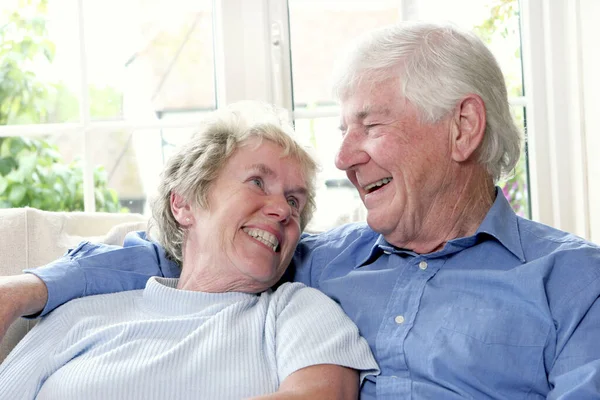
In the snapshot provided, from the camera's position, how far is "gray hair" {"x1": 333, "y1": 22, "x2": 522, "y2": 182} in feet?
5.80

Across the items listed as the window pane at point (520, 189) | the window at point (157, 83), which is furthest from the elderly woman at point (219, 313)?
the window pane at point (520, 189)

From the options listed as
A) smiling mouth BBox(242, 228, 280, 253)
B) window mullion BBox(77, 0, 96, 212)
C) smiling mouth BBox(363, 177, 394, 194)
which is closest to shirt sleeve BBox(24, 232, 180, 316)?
smiling mouth BBox(242, 228, 280, 253)

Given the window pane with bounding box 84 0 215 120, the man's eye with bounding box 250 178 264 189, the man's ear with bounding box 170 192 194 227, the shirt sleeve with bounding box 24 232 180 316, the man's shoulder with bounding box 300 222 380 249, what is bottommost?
the shirt sleeve with bounding box 24 232 180 316

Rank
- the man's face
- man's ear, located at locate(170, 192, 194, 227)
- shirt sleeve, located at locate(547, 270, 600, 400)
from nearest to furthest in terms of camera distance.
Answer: shirt sleeve, located at locate(547, 270, 600, 400)
the man's face
man's ear, located at locate(170, 192, 194, 227)

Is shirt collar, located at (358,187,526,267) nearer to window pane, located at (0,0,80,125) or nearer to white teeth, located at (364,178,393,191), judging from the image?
white teeth, located at (364,178,393,191)

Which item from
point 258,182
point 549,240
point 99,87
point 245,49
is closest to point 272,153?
point 258,182

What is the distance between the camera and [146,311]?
1.81 meters

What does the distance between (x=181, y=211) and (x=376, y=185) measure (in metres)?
0.46

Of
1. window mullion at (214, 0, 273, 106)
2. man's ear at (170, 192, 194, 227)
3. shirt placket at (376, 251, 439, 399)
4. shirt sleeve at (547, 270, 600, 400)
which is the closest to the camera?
shirt sleeve at (547, 270, 600, 400)

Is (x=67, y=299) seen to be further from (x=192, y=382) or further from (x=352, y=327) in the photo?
(x=352, y=327)

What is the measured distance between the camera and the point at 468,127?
179cm

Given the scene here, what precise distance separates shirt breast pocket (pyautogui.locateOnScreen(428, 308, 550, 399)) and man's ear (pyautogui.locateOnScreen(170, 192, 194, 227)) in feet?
2.14

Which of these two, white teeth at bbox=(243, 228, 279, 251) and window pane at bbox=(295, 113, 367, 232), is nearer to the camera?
white teeth at bbox=(243, 228, 279, 251)

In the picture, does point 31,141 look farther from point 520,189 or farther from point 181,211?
point 520,189
